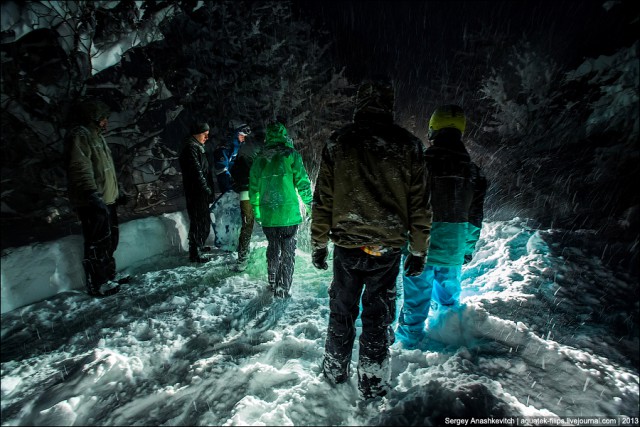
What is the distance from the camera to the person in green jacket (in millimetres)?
4008

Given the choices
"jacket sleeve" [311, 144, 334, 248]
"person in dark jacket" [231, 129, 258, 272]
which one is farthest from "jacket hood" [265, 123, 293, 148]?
"jacket sleeve" [311, 144, 334, 248]

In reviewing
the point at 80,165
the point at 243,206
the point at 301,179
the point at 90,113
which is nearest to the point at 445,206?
the point at 301,179

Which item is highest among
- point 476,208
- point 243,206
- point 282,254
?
point 476,208

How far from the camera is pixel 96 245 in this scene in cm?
415

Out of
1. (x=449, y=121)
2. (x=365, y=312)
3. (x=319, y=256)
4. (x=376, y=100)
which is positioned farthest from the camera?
(x=449, y=121)

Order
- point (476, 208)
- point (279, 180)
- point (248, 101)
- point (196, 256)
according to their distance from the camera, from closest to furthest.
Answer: point (476, 208), point (279, 180), point (196, 256), point (248, 101)

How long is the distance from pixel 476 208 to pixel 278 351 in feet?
8.29

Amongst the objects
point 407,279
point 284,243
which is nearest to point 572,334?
point 407,279

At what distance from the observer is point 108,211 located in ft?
14.3

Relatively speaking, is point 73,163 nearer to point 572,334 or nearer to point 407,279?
point 407,279

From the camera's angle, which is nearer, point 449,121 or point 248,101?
point 449,121

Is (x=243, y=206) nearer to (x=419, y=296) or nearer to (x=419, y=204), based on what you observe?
(x=419, y=296)

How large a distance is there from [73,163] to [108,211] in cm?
77

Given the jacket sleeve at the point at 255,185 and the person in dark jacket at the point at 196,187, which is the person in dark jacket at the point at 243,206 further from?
the jacket sleeve at the point at 255,185
